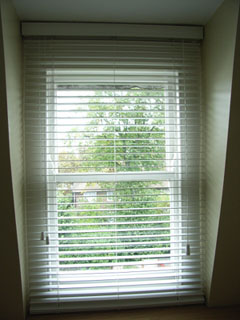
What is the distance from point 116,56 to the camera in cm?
141

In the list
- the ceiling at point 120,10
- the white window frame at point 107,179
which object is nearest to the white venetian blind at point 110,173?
the white window frame at point 107,179

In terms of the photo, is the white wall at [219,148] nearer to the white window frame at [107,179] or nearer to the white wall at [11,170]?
the white window frame at [107,179]

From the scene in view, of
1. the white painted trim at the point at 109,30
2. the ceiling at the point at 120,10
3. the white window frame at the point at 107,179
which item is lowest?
the white window frame at the point at 107,179

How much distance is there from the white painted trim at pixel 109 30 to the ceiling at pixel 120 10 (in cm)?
3

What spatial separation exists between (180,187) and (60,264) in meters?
0.87

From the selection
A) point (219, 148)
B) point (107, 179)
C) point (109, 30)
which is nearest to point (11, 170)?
point (107, 179)

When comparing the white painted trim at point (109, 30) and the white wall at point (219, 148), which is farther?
the white painted trim at point (109, 30)

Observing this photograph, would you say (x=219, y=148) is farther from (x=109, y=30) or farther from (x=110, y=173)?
(x=109, y=30)

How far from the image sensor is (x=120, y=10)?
49.6 inches

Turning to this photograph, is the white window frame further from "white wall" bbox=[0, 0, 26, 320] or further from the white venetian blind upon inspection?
"white wall" bbox=[0, 0, 26, 320]

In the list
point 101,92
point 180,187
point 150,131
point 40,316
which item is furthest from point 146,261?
point 101,92

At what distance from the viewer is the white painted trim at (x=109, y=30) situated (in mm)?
1340

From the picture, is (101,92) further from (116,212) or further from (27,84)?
(116,212)

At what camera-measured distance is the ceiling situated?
1.20 meters
